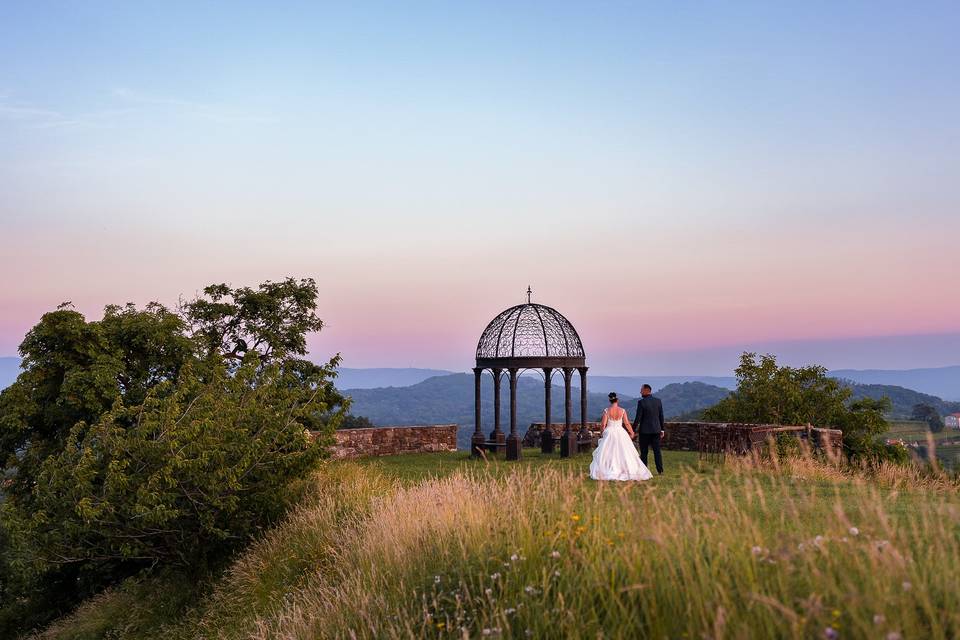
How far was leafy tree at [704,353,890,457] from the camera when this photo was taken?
30.4 m

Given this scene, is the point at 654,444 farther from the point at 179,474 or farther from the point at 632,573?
the point at 632,573

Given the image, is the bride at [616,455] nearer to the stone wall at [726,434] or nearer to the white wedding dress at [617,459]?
the white wedding dress at [617,459]

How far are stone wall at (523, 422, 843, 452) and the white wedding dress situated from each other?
13.2 ft

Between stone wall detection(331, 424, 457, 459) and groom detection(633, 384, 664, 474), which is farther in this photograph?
Result: stone wall detection(331, 424, 457, 459)

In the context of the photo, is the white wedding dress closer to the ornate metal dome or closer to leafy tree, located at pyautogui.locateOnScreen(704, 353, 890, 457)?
the ornate metal dome

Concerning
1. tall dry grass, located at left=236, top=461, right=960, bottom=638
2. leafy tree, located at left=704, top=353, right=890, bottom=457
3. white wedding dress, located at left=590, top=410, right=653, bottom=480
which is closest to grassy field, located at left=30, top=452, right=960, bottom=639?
tall dry grass, located at left=236, top=461, right=960, bottom=638

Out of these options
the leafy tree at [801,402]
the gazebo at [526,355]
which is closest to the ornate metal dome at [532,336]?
the gazebo at [526,355]

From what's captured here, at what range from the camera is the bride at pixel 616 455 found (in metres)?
15.4

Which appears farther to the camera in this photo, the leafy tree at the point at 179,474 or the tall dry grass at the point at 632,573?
→ the leafy tree at the point at 179,474

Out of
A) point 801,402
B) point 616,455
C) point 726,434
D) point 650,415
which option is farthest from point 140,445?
point 801,402

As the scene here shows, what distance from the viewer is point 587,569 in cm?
570

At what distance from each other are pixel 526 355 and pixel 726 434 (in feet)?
20.6

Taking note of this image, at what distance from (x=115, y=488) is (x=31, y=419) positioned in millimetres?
10492

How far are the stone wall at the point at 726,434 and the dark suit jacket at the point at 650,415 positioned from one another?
3.19m
